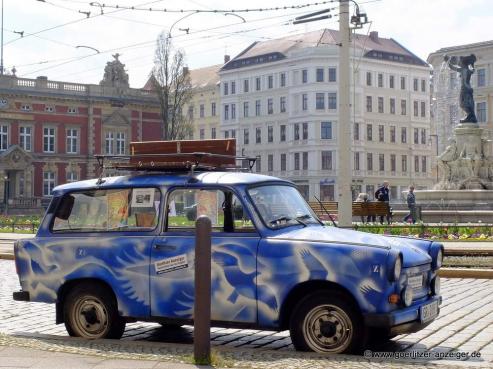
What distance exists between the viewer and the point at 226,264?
7.87 meters

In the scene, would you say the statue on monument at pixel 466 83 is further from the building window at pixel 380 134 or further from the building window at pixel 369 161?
the building window at pixel 380 134

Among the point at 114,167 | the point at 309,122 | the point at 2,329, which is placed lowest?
the point at 2,329

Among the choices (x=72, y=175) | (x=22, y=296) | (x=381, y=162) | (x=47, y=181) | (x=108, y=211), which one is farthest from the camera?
(x=381, y=162)

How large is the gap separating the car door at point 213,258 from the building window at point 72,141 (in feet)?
241

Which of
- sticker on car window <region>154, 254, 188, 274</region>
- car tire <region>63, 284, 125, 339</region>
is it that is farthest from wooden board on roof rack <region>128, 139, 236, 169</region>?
car tire <region>63, 284, 125, 339</region>

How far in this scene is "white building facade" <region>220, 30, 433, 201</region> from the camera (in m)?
87.9

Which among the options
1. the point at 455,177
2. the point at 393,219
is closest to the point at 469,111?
the point at 455,177

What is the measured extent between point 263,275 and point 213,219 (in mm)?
819

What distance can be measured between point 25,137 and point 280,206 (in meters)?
72.3

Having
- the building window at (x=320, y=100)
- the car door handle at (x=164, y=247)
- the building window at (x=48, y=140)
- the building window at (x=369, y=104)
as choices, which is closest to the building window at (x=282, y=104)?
the building window at (x=320, y=100)

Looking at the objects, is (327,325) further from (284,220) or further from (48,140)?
(48,140)

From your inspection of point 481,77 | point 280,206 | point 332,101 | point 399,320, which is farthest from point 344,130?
point 481,77

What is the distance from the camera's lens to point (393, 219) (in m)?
34.6

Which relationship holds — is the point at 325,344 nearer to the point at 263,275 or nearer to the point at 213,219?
the point at 263,275
